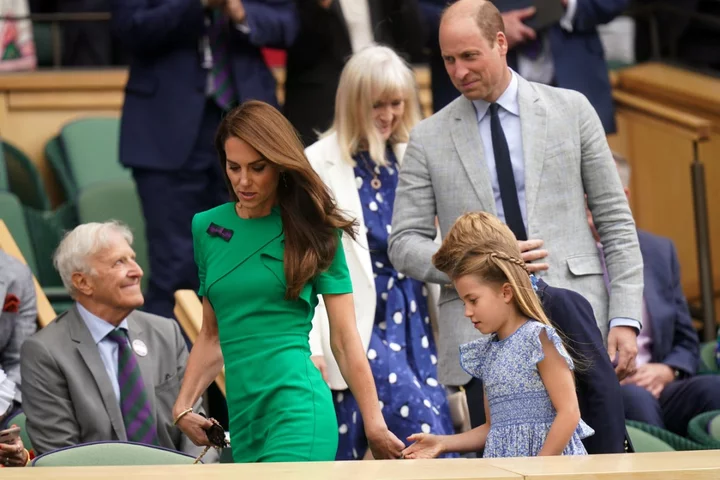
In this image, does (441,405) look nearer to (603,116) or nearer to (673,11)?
(603,116)

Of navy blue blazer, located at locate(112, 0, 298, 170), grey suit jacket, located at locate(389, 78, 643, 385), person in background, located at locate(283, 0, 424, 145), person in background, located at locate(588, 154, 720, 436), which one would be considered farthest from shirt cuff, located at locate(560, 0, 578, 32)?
grey suit jacket, located at locate(389, 78, 643, 385)

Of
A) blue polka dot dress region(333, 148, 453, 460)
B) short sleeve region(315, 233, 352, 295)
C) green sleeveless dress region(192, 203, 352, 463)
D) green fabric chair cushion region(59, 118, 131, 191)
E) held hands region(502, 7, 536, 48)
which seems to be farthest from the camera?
green fabric chair cushion region(59, 118, 131, 191)

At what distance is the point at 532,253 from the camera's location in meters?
3.91

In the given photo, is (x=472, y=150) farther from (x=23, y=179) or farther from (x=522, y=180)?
(x=23, y=179)

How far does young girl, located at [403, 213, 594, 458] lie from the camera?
138 inches

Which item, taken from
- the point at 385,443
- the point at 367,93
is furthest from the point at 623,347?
the point at 367,93

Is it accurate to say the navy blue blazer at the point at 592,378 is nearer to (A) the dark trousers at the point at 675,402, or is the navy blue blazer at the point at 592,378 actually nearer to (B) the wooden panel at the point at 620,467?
(B) the wooden panel at the point at 620,467

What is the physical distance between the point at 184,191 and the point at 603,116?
1.87 meters

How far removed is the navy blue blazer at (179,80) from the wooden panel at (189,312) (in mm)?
753

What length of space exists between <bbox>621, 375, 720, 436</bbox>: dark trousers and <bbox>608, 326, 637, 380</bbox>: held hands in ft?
3.71

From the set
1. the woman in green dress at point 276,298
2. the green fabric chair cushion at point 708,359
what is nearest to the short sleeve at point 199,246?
the woman in green dress at point 276,298

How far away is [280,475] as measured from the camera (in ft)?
8.98

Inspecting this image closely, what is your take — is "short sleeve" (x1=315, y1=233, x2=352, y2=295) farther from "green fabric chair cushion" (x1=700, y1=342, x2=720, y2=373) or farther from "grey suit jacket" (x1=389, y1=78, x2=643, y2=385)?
"green fabric chair cushion" (x1=700, y1=342, x2=720, y2=373)

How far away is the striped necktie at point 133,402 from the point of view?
4648 millimetres
